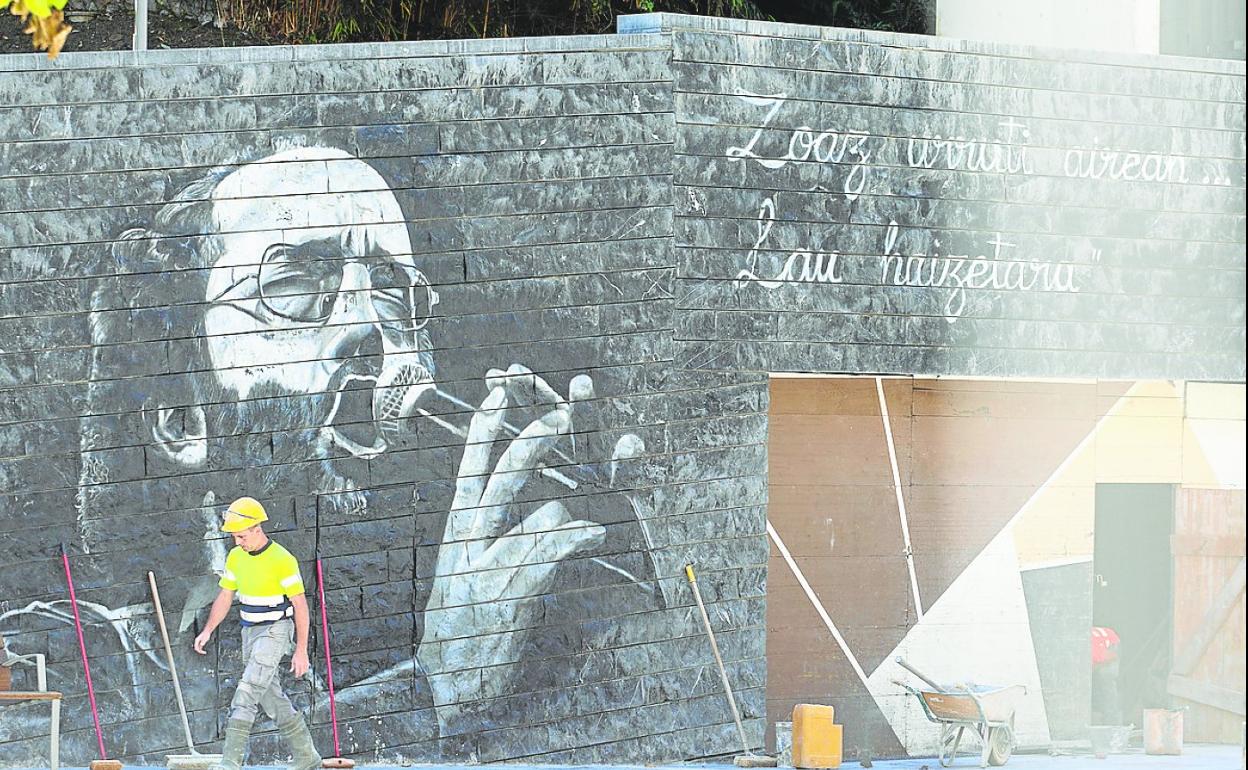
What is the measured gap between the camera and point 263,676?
8.96m

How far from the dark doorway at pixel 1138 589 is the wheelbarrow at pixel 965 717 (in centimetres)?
167

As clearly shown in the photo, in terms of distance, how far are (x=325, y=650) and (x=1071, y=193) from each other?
6202 mm

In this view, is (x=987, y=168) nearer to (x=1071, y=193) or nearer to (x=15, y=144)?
(x=1071, y=193)

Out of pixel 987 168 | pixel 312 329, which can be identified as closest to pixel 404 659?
pixel 312 329

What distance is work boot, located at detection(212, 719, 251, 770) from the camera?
8906 mm

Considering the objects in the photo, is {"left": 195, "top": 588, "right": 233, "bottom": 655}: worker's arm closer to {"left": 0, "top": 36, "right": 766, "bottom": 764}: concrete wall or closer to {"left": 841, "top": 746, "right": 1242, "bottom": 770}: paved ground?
{"left": 0, "top": 36, "right": 766, "bottom": 764}: concrete wall

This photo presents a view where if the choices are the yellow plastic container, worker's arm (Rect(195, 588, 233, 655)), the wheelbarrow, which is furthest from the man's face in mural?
the wheelbarrow

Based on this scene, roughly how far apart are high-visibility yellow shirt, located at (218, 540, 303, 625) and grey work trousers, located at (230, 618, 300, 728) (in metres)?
0.07

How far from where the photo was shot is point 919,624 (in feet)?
37.2

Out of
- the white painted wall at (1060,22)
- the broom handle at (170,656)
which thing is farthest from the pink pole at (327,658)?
the white painted wall at (1060,22)

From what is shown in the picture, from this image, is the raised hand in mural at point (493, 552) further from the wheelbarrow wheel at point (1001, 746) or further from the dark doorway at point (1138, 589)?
the dark doorway at point (1138, 589)

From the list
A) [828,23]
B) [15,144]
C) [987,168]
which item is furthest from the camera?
[828,23]

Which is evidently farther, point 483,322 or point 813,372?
point 813,372

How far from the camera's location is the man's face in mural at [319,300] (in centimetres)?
1005
